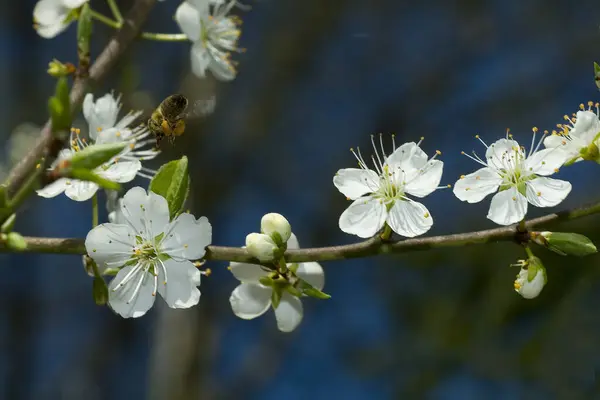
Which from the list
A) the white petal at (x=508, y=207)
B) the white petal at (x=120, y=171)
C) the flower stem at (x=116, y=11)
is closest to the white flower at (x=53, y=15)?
the flower stem at (x=116, y=11)

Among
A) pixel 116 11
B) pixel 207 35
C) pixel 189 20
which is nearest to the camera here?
pixel 116 11

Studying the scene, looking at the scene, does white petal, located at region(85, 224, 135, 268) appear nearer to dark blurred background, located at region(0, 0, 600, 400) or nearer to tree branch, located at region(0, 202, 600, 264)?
tree branch, located at region(0, 202, 600, 264)

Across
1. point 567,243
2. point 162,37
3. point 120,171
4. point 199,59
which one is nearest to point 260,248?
point 120,171

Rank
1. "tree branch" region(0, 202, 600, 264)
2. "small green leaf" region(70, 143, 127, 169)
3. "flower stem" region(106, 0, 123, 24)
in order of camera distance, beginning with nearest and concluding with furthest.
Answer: "small green leaf" region(70, 143, 127, 169)
"tree branch" region(0, 202, 600, 264)
"flower stem" region(106, 0, 123, 24)

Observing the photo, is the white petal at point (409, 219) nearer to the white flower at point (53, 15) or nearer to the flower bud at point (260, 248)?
the flower bud at point (260, 248)

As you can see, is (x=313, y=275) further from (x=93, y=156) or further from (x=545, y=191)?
(x=93, y=156)

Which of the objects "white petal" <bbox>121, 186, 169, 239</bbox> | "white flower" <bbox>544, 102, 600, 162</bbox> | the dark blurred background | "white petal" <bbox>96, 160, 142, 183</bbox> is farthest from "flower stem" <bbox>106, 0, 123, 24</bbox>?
the dark blurred background
